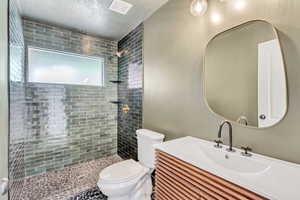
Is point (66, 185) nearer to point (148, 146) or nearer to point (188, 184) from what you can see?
point (148, 146)

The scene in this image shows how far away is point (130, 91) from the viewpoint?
248 centimetres

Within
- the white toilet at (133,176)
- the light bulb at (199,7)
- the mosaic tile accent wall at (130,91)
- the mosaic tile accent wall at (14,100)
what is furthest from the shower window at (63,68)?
the light bulb at (199,7)

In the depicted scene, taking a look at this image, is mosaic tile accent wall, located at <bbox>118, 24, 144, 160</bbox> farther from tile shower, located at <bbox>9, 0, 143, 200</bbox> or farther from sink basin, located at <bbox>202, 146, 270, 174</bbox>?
sink basin, located at <bbox>202, 146, 270, 174</bbox>

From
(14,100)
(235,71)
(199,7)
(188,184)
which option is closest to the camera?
(188,184)

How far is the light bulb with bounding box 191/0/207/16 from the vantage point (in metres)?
1.24

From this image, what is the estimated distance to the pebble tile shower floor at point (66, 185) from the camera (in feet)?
5.72

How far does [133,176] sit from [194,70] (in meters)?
1.26

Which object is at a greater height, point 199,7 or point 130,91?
point 199,7

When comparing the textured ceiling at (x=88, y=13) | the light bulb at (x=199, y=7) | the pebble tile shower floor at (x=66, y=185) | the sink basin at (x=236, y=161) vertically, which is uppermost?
the textured ceiling at (x=88, y=13)

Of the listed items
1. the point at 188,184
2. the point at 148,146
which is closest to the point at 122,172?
the point at 148,146

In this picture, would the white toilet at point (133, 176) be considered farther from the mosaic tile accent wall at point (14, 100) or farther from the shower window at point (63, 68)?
the shower window at point (63, 68)

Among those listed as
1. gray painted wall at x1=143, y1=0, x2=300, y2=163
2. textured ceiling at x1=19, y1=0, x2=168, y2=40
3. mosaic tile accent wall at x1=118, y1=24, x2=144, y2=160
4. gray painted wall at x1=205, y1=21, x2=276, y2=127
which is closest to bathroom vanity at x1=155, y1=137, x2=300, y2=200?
gray painted wall at x1=143, y1=0, x2=300, y2=163

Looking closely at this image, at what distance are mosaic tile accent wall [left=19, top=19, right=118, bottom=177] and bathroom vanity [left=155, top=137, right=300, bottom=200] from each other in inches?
71.4

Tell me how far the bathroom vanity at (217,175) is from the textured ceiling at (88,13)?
172 centimetres
